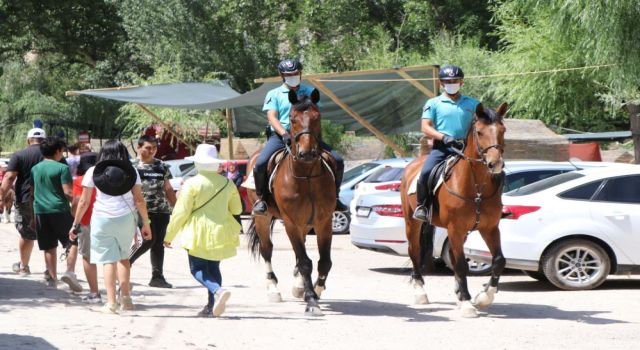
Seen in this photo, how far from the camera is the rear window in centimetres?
2041

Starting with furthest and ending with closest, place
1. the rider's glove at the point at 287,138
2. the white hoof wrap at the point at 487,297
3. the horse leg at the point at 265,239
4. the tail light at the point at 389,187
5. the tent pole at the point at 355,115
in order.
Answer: the tent pole at the point at 355,115, the tail light at the point at 389,187, the horse leg at the point at 265,239, the rider's glove at the point at 287,138, the white hoof wrap at the point at 487,297

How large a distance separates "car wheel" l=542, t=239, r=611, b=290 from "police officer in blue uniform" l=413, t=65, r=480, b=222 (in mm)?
2278

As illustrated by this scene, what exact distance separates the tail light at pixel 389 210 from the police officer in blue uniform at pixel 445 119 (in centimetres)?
379

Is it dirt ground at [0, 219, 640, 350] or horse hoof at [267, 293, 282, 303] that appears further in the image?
horse hoof at [267, 293, 282, 303]

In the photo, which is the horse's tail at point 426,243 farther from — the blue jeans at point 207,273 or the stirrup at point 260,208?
the blue jeans at point 207,273

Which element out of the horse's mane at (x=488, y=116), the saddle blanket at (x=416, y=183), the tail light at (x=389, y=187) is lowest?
the tail light at (x=389, y=187)

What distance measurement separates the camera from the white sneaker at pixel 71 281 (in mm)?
13258

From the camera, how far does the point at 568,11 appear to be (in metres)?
21.7

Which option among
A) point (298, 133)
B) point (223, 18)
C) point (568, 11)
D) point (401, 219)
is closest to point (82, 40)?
point (223, 18)

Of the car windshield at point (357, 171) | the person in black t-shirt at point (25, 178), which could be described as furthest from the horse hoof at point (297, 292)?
the car windshield at point (357, 171)

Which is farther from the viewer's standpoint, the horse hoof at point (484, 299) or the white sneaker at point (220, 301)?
the horse hoof at point (484, 299)

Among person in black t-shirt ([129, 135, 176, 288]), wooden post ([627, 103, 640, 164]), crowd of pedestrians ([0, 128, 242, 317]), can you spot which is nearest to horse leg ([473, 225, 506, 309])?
crowd of pedestrians ([0, 128, 242, 317])

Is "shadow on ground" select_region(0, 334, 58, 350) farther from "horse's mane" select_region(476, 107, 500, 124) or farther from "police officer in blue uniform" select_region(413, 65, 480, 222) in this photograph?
"horse's mane" select_region(476, 107, 500, 124)

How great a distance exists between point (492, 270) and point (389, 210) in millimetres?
4608
